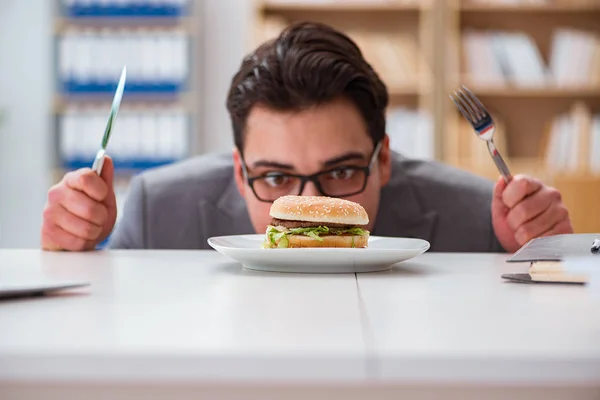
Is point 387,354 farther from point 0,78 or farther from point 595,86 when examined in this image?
point 0,78

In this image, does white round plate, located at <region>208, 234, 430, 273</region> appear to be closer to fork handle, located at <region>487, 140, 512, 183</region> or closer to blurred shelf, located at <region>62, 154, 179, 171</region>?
fork handle, located at <region>487, 140, 512, 183</region>

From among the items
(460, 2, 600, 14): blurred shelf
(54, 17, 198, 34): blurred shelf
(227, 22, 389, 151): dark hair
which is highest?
(460, 2, 600, 14): blurred shelf

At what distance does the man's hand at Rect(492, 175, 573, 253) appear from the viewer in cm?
142

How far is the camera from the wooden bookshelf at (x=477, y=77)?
409cm

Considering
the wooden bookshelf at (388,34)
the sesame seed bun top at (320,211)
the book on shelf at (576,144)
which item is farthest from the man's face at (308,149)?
the book on shelf at (576,144)

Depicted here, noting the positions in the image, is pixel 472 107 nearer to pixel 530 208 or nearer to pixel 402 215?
pixel 530 208

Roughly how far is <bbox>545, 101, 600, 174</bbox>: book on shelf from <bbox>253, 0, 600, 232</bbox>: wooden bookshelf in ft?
0.04

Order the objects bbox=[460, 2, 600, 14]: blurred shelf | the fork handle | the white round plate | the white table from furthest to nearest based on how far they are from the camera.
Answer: bbox=[460, 2, 600, 14]: blurred shelf < the fork handle < the white round plate < the white table

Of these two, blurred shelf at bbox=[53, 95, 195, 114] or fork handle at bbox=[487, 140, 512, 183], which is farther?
blurred shelf at bbox=[53, 95, 195, 114]

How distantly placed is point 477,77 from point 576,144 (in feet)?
2.12

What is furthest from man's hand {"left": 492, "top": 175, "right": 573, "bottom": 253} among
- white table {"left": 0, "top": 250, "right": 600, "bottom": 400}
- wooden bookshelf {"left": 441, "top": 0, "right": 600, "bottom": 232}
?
wooden bookshelf {"left": 441, "top": 0, "right": 600, "bottom": 232}

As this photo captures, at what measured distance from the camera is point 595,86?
4113 millimetres

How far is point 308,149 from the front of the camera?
1.53m

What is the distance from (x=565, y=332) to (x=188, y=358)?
317 millimetres
